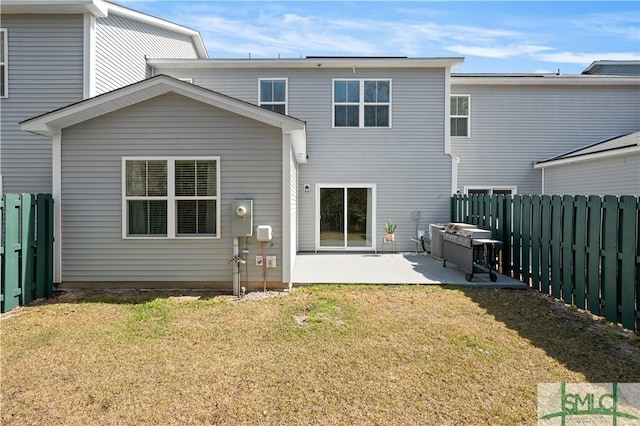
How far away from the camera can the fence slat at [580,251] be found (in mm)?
5051

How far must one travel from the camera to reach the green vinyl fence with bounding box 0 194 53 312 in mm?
5086

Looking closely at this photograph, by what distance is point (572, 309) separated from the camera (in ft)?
16.9

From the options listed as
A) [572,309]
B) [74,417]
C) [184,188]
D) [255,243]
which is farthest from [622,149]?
[74,417]

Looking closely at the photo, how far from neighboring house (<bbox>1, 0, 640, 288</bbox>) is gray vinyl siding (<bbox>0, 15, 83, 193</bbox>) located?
4 cm

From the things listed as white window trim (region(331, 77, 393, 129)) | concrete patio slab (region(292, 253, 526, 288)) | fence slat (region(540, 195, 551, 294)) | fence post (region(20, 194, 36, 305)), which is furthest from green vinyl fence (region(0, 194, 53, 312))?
fence slat (region(540, 195, 551, 294))

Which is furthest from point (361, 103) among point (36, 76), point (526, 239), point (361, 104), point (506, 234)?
point (36, 76)

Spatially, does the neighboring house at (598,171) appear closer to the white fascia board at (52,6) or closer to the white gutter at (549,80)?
the white gutter at (549,80)

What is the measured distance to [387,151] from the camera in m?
10.7

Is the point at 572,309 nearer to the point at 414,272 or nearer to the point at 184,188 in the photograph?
the point at 414,272

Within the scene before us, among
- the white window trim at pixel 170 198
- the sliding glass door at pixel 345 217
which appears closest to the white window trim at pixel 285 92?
the sliding glass door at pixel 345 217

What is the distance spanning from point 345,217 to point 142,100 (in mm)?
6455

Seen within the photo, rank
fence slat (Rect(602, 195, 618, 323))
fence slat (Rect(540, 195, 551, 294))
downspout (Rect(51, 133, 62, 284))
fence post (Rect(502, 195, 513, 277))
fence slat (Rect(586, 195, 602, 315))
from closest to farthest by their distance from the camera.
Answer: fence slat (Rect(602, 195, 618, 323))
fence slat (Rect(586, 195, 602, 315))
fence slat (Rect(540, 195, 551, 294))
downspout (Rect(51, 133, 62, 284))
fence post (Rect(502, 195, 513, 277))

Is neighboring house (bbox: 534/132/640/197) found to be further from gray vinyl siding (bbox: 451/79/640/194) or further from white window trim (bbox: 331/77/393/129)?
white window trim (bbox: 331/77/393/129)

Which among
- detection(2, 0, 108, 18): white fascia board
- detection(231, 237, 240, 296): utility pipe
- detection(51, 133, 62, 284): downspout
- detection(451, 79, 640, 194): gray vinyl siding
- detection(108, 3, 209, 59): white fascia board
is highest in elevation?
detection(108, 3, 209, 59): white fascia board
